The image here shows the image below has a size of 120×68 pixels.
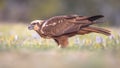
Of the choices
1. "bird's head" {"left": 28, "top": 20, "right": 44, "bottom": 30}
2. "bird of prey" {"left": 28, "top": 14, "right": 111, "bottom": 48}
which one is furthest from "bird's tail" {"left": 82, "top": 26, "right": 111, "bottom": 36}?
"bird's head" {"left": 28, "top": 20, "right": 44, "bottom": 30}

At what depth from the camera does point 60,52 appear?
200cm

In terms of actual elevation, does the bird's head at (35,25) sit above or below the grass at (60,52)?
above

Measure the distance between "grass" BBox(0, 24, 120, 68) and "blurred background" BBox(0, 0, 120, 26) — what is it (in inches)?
3.7

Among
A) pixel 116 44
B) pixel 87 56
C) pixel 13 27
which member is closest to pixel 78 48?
pixel 87 56

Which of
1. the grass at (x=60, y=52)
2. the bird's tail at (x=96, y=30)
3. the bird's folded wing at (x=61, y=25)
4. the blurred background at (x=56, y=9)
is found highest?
the blurred background at (x=56, y=9)

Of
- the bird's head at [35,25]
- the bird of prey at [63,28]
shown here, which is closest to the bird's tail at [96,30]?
the bird of prey at [63,28]

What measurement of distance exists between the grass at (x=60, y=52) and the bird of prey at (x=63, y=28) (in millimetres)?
22

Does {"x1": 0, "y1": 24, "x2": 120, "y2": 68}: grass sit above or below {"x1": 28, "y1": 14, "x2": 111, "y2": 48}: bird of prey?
below

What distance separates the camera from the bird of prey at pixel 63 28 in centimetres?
201

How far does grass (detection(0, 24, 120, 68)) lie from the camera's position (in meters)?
1.98

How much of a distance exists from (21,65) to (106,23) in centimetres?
49

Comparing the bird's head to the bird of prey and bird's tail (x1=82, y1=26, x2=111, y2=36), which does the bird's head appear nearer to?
the bird of prey

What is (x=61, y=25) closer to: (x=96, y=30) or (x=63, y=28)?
(x=63, y=28)

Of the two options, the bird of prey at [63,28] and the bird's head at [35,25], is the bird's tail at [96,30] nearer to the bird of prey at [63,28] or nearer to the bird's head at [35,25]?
the bird of prey at [63,28]
